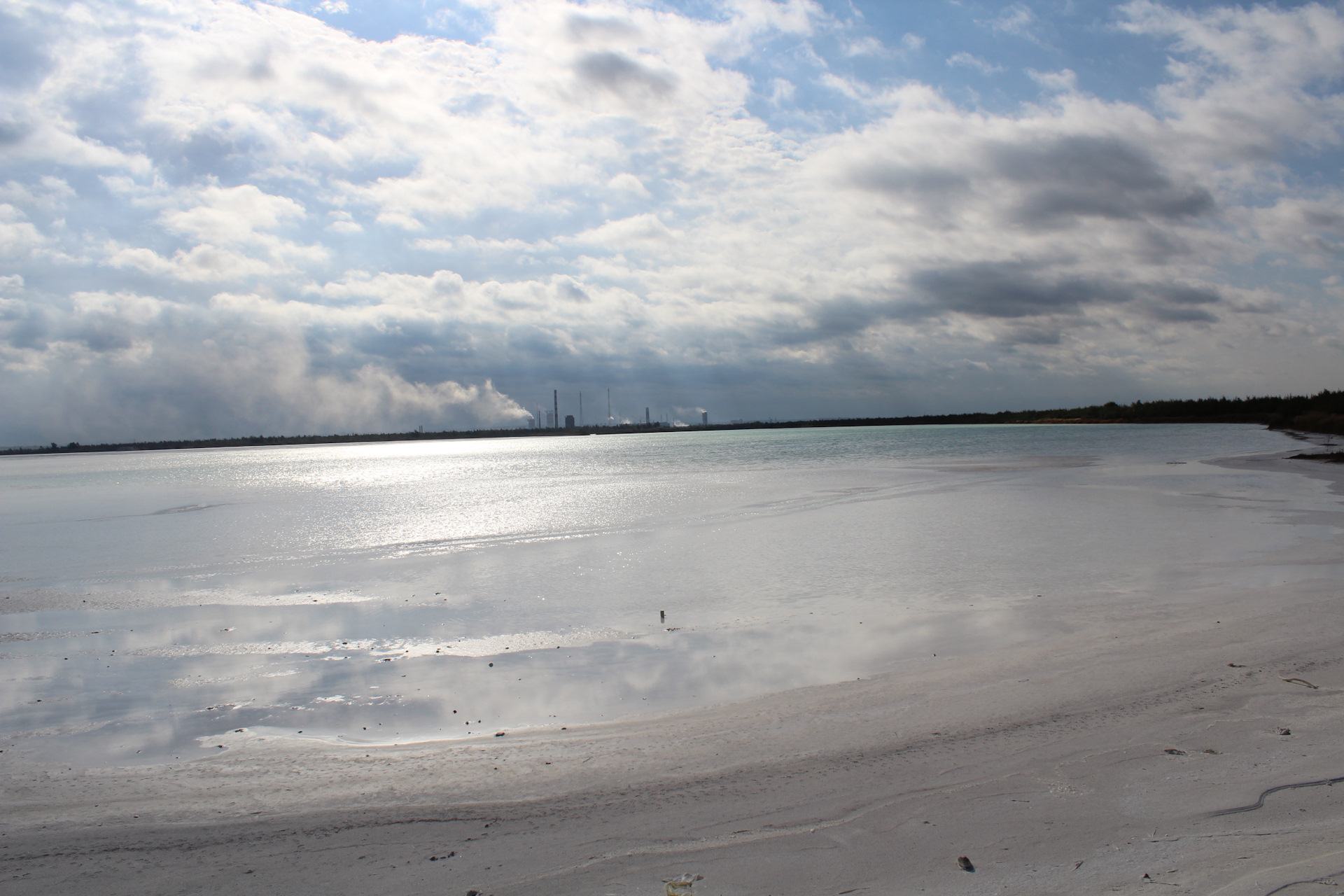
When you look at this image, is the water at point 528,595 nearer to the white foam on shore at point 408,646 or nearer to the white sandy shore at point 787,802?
the white foam on shore at point 408,646

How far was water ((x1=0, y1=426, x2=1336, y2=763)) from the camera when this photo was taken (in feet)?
22.5

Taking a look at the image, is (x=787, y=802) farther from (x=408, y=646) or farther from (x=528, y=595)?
(x=528, y=595)

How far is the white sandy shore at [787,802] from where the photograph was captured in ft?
12.2

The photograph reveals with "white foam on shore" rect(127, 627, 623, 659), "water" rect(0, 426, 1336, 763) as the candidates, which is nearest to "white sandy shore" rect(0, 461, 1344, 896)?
"water" rect(0, 426, 1336, 763)

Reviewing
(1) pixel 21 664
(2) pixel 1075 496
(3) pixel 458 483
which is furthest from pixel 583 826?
(3) pixel 458 483

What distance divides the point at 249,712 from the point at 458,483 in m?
36.1

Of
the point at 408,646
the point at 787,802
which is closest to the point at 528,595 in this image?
the point at 408,646

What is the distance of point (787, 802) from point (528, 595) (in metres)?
8.01

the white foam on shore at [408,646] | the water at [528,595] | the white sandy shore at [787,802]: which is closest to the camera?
the white sandy shore at [787,802]

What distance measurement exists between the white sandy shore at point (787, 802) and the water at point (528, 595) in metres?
0.83

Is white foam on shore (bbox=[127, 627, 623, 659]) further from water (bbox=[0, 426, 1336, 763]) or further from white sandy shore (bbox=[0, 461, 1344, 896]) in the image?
white sandy shore (bbox=[0, 461, 1344, 896])

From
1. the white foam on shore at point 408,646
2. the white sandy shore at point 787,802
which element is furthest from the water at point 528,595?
the white sandy shore at point 787,802

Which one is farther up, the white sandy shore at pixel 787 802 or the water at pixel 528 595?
the white sandy shore at pixel 787 802

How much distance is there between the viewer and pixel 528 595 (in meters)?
11.9
